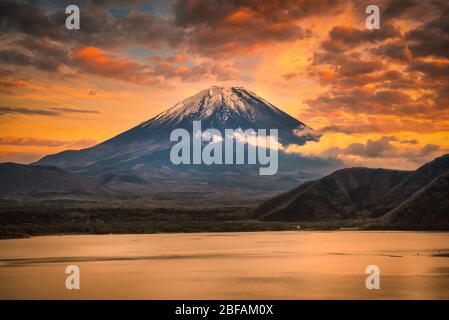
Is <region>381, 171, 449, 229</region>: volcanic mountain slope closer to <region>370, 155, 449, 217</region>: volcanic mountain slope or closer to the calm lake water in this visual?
<region>370, 155, 449, 217</region>: volcanic mountain slope

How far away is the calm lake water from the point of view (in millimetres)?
45781

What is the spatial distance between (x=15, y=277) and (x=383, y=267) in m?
28.5

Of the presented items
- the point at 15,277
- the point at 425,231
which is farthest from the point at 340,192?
the point at 15,277

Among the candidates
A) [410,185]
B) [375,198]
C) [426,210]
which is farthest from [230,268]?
[375,198]

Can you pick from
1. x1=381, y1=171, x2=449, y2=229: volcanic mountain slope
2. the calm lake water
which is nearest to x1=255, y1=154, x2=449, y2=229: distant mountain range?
x1=381, y1=171, x2=449, y2=229: volcanic mountain slope

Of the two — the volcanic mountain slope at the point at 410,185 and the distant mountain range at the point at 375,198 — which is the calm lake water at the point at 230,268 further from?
the volcanic mountain slope at the point at 410,185

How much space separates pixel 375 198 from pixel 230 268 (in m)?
82.9

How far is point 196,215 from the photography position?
149 metres

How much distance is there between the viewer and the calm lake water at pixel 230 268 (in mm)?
45781

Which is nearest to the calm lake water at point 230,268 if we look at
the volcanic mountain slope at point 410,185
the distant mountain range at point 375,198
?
the distant mountain range at point 375,198

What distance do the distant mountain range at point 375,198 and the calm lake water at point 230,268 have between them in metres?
21.8

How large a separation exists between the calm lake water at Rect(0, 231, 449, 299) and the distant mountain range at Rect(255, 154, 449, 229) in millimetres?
21836
